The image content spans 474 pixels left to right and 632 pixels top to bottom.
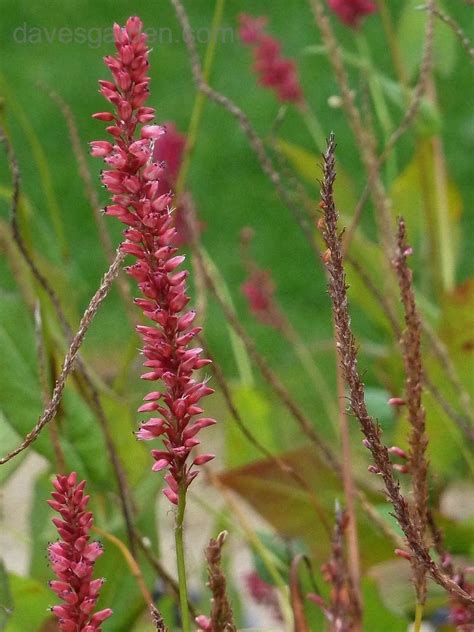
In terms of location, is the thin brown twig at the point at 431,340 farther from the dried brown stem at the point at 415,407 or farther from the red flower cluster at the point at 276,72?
the red flower cluster at the point at 276,72

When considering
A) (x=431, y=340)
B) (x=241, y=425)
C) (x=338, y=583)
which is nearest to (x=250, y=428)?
(x=431, y=340)

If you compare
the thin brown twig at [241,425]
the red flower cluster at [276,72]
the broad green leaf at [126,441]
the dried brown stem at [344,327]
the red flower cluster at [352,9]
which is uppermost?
the red flower cluster at [352,9]

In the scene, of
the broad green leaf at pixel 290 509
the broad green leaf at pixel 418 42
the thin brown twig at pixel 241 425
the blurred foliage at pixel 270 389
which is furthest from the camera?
the broad green leaf at pixel 418 42

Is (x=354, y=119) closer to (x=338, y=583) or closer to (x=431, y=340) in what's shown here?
(x=431, y=340)

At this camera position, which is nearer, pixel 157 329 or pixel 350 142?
pixel 157 329

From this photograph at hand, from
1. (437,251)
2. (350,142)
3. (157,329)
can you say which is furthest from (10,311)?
(350,142)

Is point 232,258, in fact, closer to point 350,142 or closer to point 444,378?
point 350,142

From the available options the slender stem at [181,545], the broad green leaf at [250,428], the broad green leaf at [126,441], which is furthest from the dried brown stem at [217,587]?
the broad green leaf at [250,428]
